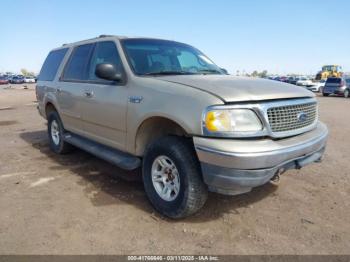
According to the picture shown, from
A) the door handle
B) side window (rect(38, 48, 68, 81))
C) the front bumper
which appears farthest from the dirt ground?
side window (rect(38, 48, 68, 81))

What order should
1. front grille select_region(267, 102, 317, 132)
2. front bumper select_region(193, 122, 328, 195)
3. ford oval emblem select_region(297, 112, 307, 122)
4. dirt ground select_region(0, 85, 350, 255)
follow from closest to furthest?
front bumper select_region(193, 122, 328, 195)
dirt ground select_region(0, 85, 350, 255)
front grille select_region(267, 102, 317, 132)
ford oval emblem select_region(297, 112, 307, 122)

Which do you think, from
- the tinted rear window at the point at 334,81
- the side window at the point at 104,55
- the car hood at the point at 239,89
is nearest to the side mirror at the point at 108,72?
the side window at the point at 104,55

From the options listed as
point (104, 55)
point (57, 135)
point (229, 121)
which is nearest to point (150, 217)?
point (229, 121)

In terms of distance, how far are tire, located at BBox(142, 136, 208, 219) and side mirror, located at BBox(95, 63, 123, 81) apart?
992 millimetres

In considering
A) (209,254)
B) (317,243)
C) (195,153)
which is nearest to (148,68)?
(195,153)

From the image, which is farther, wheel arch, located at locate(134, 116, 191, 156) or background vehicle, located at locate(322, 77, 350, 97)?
background vehicle, located at locate(322, 77, 350, 97)

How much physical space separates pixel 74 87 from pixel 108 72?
153 cm

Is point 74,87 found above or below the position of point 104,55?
below

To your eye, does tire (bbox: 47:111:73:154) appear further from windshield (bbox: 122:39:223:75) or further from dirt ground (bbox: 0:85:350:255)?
windshield (bbox: 122:39:223:75)

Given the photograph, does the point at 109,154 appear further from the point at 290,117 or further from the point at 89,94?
the point at 290,117

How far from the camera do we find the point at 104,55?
4547mm

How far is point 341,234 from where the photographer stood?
315cm

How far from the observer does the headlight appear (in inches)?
115

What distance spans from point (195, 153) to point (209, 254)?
0.95m
